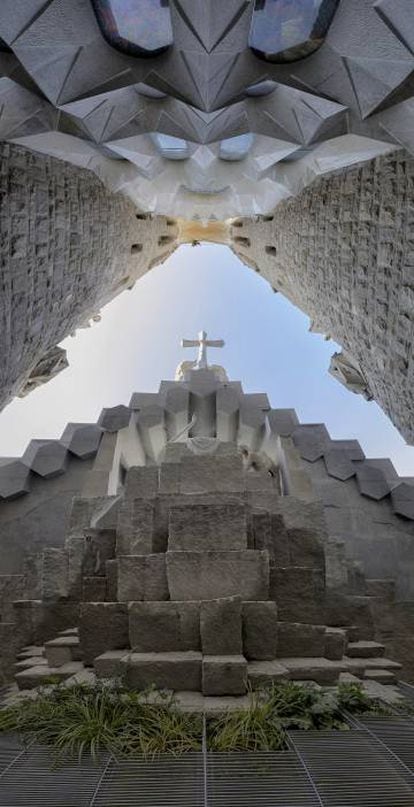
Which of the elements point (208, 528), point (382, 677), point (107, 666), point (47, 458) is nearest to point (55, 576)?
point (208, 528)

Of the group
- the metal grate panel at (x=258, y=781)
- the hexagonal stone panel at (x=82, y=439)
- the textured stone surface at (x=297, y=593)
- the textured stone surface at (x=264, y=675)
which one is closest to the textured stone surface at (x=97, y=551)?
the textured stone surface at (x=297, y=593)

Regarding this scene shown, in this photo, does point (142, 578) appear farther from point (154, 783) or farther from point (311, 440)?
point (311, 440)

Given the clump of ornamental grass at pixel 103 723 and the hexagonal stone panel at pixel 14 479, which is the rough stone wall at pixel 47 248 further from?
the clump of ornamental grass at pixel 103 723

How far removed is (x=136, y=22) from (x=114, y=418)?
667 cm

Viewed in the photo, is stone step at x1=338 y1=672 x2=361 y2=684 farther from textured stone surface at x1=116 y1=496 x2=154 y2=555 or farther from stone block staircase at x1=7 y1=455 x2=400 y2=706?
textured stone surface at x1=116 y1=496 x2=154 y2=555

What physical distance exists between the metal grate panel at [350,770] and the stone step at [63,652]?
216cm

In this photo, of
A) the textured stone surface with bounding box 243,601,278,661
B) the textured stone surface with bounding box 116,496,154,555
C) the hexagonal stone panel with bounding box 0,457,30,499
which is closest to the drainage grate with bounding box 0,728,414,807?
the textured stone surface with bounding box 243,601,278,661

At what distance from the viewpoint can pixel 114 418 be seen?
9.73 meters

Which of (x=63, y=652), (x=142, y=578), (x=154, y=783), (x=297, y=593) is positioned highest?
(x=142, y=578)

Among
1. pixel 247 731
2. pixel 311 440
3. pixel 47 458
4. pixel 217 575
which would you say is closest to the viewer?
pixel 247 731

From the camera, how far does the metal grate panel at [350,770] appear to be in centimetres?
206

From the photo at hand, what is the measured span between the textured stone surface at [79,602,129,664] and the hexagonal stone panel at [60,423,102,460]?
5.16m

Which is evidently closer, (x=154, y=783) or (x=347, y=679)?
(x=154, y=783)

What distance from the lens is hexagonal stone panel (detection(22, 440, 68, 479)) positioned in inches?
344
